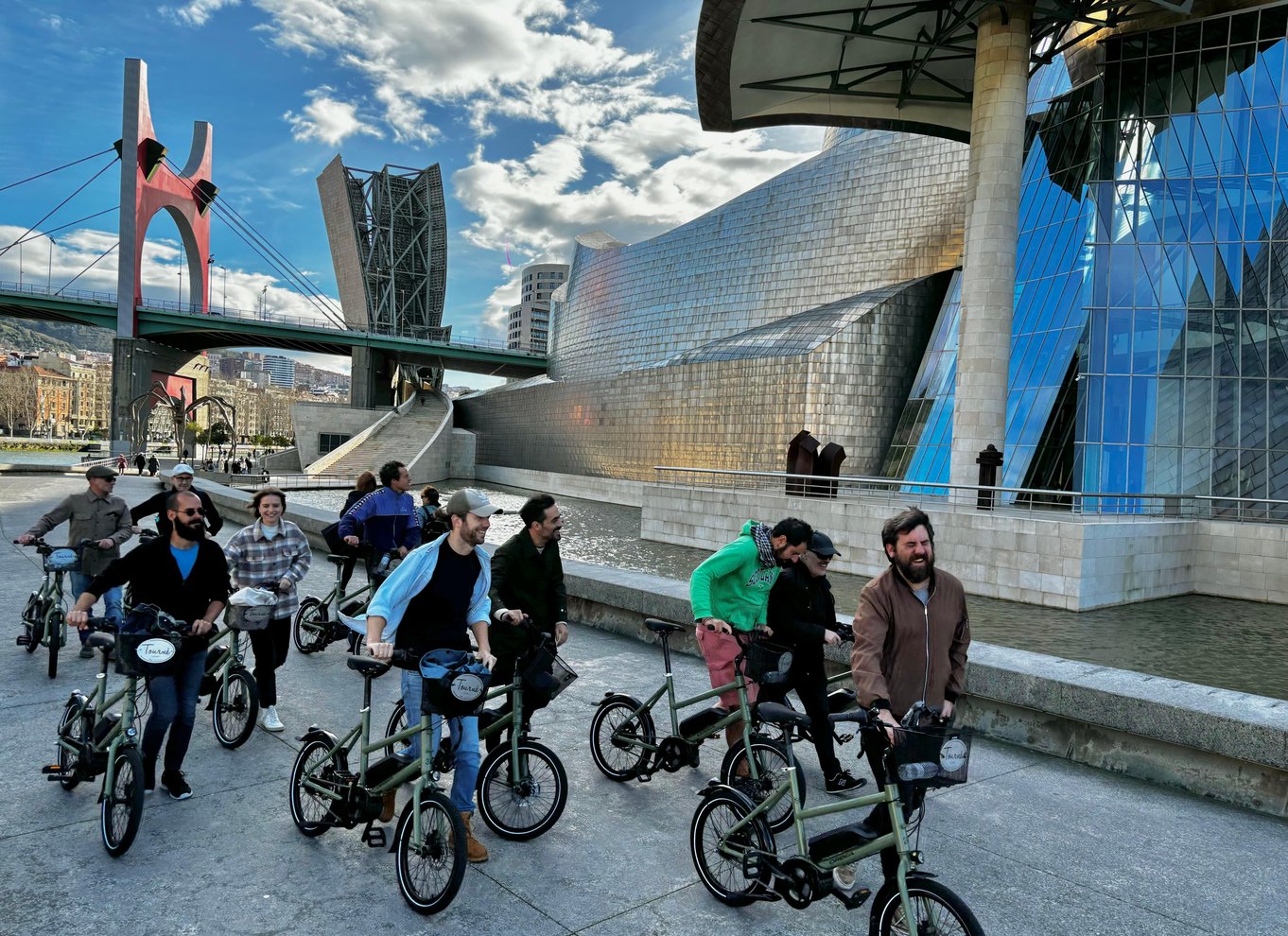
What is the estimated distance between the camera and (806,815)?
11.4 ft

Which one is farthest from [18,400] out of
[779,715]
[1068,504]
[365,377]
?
[779,715]

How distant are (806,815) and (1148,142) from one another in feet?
76.8

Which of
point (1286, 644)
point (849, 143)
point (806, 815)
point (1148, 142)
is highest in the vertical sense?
point (849, 143)

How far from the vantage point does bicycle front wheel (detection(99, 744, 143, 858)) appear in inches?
155

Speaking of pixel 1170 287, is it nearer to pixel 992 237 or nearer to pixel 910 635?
pixel 992 237

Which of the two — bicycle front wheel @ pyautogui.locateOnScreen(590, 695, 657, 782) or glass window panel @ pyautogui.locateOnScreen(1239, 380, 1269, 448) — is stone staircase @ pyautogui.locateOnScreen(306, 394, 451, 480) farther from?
bicycle front wheel @ pyautogui.locateOnScreen(590, 695, 657, 782)

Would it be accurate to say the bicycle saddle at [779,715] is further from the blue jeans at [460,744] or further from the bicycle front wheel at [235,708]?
the bicycle front wheel at [235,708]

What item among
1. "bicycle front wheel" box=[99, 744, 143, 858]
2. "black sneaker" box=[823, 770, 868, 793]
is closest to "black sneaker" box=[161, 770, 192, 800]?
"bicycle front wheel" box=[99, 744, 143, 858]

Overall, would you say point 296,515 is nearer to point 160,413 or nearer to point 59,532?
point 59,532

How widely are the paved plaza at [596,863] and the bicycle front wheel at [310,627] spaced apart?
2532 mm

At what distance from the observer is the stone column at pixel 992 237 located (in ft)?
62.5

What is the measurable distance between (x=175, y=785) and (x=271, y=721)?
3.97 feet

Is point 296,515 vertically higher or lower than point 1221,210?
lower

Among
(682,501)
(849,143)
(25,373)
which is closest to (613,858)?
(682,501)
